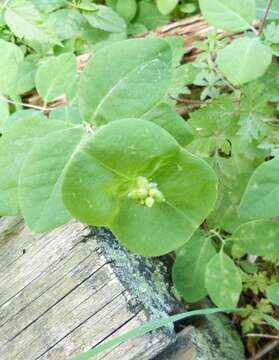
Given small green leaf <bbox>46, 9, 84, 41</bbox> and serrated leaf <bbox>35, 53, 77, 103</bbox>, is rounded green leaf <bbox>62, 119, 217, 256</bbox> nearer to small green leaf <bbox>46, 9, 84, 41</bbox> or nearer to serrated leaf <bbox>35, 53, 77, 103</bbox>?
serrated leaf <bbox>35, 53, 77, 103</bbox>

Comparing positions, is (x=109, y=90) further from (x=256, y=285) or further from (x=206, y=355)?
(x=256, y=285)

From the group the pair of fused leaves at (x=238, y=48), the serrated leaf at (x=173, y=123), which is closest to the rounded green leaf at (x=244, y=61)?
the pair of fused leaves at (x=238, y=48)

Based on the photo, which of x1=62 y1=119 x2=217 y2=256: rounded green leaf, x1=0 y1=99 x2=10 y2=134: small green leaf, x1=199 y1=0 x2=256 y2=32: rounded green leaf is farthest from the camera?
x1=0 y1=99 x2=10 y2=134: small green leaf

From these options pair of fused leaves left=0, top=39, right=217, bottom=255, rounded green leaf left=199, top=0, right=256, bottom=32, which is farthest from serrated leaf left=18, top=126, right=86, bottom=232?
rounded green leaf left=199, top=0, right=256, bottom=32

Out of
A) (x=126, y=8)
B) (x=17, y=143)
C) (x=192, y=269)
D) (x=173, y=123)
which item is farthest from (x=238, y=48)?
(x=126, y=8)

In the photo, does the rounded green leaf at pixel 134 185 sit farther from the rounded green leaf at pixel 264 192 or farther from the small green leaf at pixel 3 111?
the small green leaf at pixel 3 111

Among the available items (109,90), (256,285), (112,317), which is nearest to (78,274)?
(112,317)
